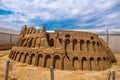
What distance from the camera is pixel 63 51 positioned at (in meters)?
25.2

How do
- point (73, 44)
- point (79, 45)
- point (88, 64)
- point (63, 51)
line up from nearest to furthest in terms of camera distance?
point (63, 51) < point (88, 64) < point (79, 45) < point (73, 44)

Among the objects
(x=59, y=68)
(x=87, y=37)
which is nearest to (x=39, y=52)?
(x=59, y=68)

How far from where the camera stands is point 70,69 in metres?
24.2

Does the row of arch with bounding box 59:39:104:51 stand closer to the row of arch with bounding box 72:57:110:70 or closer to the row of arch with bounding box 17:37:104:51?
the row of arch with bounding box 17:37:104:51

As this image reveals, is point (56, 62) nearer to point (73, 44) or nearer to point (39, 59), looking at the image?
point (39, 59)

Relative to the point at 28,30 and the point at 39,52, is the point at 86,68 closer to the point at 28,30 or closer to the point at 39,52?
the point at 39,52

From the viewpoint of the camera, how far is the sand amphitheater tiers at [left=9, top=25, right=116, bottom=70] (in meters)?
25.1

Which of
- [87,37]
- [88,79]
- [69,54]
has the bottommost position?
[88,79]

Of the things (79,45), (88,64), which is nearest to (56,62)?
(79,45)

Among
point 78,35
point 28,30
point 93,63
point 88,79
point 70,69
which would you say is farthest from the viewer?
point 28,30

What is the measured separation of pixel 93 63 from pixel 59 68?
18.0 feet

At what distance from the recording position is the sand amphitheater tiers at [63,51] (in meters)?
25.1

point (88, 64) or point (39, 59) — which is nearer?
point (88, 64)

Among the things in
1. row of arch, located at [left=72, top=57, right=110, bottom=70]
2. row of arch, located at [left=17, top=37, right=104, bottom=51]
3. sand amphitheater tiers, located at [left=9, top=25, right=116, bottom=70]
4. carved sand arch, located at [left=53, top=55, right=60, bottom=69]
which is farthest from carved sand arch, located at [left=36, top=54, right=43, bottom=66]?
row of arch, located at [left=72, top=57, right=110, bottom=70]
